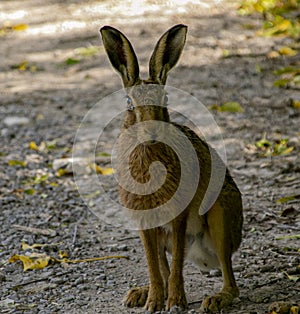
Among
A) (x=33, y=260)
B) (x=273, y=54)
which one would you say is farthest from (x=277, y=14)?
(x=33, y=260)

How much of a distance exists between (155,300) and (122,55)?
1.47m

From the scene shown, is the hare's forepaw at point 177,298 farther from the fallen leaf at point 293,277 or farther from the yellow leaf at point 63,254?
the yellow leaf at point 63,254

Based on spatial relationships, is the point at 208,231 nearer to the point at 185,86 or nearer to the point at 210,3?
the point at 185,86

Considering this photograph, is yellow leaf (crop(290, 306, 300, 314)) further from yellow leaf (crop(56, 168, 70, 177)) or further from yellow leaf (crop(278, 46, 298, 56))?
yellow leaf (crop(278, 46, 298, 56))

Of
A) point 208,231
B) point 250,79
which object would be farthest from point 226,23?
point 208,231

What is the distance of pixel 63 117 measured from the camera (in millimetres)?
9148

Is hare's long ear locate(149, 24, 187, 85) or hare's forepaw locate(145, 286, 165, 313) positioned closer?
hare's long ear locate(149, 24, 187, 85)

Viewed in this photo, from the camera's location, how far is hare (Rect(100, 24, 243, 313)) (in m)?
4.37

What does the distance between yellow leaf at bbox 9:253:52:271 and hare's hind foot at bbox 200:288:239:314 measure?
4.60 ft

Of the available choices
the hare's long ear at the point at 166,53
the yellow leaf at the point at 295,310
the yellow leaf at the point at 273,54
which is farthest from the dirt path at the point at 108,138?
the hare's long ear at the point at 166,53

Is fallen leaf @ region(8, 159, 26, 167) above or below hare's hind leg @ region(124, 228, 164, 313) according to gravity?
below

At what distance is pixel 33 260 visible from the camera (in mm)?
5594

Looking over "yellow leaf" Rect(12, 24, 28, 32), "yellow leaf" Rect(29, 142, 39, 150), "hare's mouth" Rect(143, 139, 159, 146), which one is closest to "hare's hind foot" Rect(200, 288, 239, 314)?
"hare's mouth" Rect(143, 139, 159, 146)

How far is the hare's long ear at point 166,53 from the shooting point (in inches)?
177
